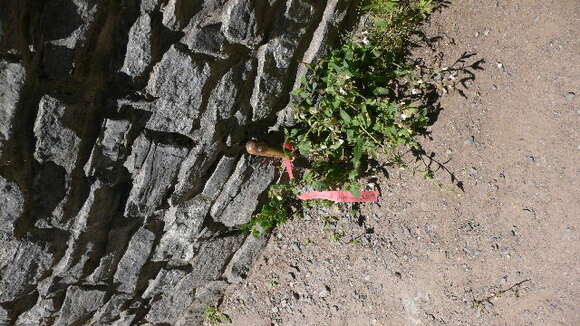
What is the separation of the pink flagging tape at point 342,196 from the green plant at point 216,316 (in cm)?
146

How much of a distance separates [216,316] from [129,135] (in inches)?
87.4

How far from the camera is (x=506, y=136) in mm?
3379

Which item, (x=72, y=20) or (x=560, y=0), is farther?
(x=560, y=0)

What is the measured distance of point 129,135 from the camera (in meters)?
2.70

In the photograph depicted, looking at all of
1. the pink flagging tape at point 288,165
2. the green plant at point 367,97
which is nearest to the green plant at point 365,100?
the green plant at point 367,97

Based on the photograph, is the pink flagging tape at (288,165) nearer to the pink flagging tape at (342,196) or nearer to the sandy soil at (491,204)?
the pink flagging tape at (342,196)

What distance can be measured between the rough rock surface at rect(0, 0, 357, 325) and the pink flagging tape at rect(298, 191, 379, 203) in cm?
37

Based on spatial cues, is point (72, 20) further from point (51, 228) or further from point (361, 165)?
point (361, 165)

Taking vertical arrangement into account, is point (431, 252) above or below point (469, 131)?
below

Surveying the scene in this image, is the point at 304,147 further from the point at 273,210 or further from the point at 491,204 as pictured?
the point at 491,204

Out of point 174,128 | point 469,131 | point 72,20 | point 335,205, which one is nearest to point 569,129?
point 469,131

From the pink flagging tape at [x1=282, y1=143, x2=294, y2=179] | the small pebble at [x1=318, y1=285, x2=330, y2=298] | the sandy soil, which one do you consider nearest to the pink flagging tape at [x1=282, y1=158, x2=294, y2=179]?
the pink flagging tape at [x1=282, y1=143, x2=294, y2=179]

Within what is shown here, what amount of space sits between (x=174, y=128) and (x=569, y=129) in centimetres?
292

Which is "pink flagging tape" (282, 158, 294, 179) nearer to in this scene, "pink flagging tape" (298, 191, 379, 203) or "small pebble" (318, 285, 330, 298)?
"pink flagging tape" (298, 191, 379, 203)
